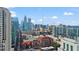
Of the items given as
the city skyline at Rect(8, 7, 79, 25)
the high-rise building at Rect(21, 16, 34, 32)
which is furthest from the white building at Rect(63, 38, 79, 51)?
the high-rise building at Rect(21, 16, 34, 32)

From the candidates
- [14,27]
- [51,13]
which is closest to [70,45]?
[51,13]

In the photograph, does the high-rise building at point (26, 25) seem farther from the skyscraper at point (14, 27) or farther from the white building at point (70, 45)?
the white building at point (70, 45)

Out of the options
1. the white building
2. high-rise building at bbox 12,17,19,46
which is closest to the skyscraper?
high-rise building at bbox 12,17,19,46

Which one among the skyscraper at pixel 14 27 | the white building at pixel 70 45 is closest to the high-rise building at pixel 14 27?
the skyscraper at pixel 14 27

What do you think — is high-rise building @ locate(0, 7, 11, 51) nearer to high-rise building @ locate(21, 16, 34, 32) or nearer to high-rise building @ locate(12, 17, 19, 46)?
high-rise building @ locate(12, 17, 19, 46)

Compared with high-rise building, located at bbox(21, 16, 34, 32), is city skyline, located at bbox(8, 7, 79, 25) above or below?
above

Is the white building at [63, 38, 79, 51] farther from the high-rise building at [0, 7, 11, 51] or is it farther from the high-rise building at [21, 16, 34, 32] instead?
the high-rise building at [0, 7, 11, 51]
